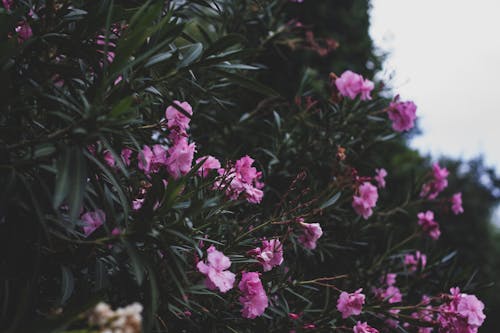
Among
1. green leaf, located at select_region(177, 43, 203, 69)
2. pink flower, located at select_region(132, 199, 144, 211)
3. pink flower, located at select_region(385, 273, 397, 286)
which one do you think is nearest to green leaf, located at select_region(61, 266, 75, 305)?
pink flower, located at select_region(132, 199, 144, 211)

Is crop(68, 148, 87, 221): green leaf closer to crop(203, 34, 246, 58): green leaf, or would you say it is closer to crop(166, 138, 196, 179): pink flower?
crop(166, 138, 196, 179): pink flower

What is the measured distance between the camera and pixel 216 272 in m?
1.12

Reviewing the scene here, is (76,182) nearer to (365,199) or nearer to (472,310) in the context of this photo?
(472,310)

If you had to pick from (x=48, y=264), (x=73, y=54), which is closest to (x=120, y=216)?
(x=48, y=264)

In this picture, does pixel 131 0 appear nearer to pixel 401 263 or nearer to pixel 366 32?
pixel 401 263

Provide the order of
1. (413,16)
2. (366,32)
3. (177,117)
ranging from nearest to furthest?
(177,117) < (413,16) < (366,32)

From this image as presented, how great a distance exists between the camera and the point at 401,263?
7.82ft

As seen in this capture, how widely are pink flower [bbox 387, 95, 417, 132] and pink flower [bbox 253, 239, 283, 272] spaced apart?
1184 mm

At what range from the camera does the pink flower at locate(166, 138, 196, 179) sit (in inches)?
48.4

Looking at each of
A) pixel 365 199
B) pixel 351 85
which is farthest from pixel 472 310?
pixel 351 85

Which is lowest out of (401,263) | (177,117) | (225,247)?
(225,247)

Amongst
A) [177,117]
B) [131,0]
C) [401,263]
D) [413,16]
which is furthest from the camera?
[413,16]

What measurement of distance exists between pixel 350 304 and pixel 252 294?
39 centimetres

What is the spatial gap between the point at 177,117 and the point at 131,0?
0.43m
